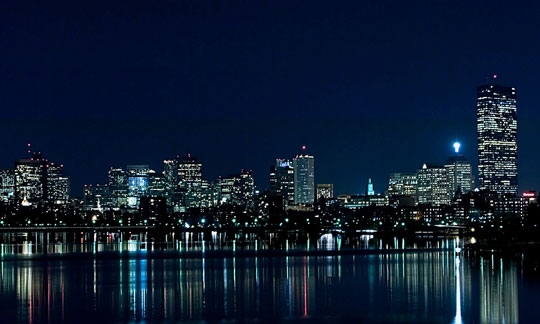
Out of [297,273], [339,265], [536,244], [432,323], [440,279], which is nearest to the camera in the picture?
[432,323]

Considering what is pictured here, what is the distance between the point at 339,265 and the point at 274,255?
18906mm

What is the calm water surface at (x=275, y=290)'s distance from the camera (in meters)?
46.6

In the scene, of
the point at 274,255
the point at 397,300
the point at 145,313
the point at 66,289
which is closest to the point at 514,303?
the point at 397,300

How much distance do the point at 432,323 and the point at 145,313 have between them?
46.5 ft

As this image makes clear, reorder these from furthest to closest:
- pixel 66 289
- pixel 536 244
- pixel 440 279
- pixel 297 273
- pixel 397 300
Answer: pixel 536 244
pixel 297 273
pixel 440 279
pixel 66 289
pixel 397 300

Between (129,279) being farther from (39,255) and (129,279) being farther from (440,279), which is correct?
(39,255)

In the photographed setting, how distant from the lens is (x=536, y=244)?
114000 millimetres

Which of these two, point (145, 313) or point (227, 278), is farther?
point (227, 278)

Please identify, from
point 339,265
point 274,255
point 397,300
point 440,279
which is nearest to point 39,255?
point 274,255

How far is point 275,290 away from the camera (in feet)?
190

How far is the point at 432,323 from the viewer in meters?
43.4

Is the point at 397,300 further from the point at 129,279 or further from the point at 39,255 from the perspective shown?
the point at 39,255

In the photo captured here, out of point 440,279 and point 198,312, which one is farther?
point 440,279

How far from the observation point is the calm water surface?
46.6 m
